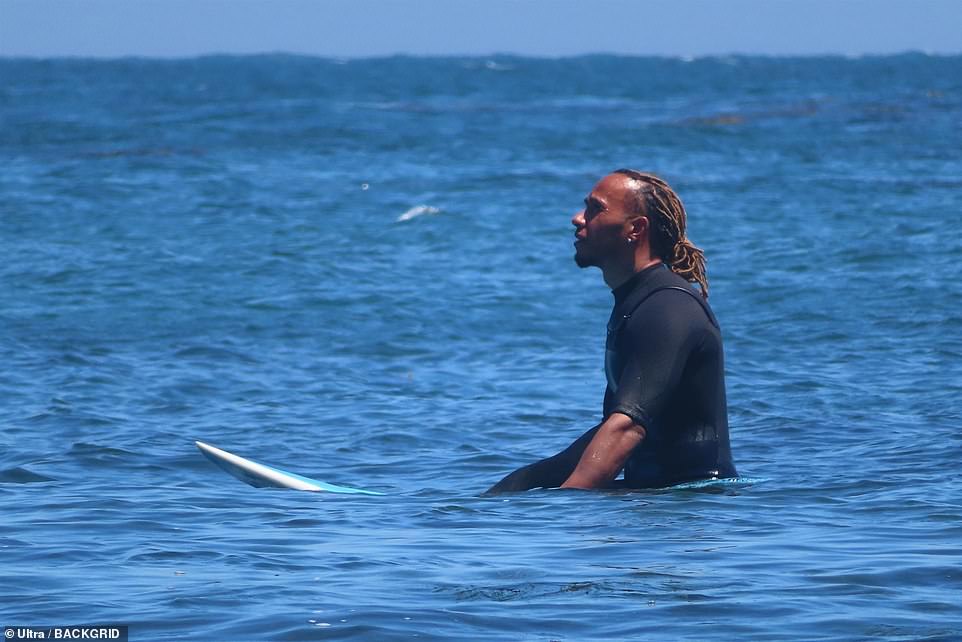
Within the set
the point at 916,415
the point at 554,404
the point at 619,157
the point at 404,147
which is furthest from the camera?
the point at 404,147

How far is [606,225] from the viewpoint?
658 cm

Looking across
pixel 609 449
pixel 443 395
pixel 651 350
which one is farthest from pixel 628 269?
pixel 443 395

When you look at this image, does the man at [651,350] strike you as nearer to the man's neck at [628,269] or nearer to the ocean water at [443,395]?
the man's neck at [628,269]

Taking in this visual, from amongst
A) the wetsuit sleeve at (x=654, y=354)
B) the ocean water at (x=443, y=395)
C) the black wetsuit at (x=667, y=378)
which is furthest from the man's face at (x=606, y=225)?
the ocean water at (x=443, y=395)

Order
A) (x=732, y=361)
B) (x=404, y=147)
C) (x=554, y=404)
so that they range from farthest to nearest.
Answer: (x=404, y=147), (x=732, y=361), (x=554, y=404)

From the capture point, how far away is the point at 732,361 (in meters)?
13.4

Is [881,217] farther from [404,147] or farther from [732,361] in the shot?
[404,147]

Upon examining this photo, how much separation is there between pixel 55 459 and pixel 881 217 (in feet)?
56.5

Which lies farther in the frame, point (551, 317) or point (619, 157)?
point (619, 157)

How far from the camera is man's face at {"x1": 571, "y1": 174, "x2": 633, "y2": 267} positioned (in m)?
6.57

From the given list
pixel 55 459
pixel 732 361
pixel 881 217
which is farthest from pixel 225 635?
pixel 881 217

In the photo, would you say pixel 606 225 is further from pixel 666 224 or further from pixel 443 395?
pixel 443 395

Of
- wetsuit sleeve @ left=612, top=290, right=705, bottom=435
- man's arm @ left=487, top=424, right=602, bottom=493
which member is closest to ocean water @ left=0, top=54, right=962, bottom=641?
man's arm @ left=487, top=424, right=602, bottom=493

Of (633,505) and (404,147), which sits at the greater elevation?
(404,147)
